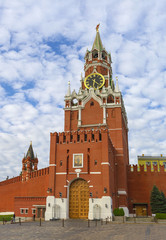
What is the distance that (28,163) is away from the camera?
168 feet

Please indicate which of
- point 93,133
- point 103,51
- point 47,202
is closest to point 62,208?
point 47,202

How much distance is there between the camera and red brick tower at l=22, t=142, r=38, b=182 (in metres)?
49.5

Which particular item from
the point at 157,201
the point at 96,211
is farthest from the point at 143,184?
the point at 96,211

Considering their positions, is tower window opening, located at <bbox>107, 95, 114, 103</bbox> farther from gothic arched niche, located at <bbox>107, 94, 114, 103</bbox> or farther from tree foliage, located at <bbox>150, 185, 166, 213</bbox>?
tree foliage, located at <bbox>150, 185, 166, 213</bbox>

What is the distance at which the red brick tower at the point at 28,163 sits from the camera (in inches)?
1948

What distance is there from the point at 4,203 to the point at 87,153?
2444 centimetres

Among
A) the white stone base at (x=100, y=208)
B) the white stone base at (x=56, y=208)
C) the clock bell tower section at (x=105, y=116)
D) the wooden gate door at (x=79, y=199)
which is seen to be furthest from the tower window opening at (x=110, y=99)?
the white stone base at (x=56, y=208)

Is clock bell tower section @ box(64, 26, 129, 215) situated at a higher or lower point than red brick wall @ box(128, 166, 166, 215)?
higher

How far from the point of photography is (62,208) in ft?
122

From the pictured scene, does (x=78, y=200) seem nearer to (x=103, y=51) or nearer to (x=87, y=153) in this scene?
(x=87, y=153)

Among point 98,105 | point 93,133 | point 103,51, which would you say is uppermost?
point 103,51

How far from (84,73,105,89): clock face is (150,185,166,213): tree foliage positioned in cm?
2500

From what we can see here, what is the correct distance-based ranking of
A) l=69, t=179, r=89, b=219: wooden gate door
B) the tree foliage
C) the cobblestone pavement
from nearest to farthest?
the cobblestone pavement
l=69, t=179, r=89, b=219: wooden gate door
the tree foliage

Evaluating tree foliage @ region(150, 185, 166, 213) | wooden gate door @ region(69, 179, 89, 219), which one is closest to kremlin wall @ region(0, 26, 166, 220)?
wooden gate door @ region(69, 179, 89, 219)
